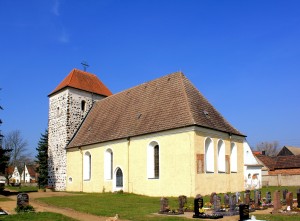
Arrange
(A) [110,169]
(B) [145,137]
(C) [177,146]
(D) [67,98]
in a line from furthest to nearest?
1. (D) [67,98]
2. (A) [110,169]
3. (B) [145,137]
4. (C) [177,146]

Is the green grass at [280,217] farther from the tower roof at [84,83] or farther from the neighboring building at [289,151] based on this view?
the neighboring building at [289,151]

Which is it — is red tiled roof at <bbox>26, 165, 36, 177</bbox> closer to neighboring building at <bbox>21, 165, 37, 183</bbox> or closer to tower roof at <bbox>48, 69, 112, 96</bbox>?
neighboring building at <bbox>21, 165, 37, 183</bbox>

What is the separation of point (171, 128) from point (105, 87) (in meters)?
19.1

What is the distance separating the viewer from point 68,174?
35656 mm

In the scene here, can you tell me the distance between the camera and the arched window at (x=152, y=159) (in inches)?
1037

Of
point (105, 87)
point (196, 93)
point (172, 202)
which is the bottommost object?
point (172, 202)

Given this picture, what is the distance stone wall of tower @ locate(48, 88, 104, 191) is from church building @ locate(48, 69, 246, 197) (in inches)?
4.2

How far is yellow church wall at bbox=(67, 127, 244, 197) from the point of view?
2389cm

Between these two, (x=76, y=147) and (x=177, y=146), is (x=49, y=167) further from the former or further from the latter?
(x=177, y=146)

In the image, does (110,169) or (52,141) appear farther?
(52,141)

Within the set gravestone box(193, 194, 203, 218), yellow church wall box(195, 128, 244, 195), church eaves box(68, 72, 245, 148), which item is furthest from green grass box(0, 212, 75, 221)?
church eaves box(68, 72, 245, 148)

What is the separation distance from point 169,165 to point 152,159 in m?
1.97

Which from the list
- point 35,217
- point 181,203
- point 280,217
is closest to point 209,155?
point 181,203

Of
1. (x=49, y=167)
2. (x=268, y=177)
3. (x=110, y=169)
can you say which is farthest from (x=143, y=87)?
(x=268, y=177)
